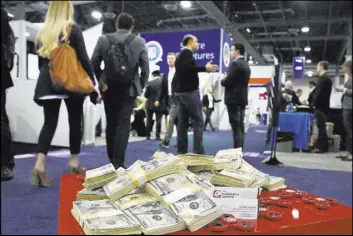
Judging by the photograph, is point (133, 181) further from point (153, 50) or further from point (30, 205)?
point (153, 50)

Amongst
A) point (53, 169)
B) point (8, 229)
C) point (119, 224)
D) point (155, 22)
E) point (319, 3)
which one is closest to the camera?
point (119, 224)

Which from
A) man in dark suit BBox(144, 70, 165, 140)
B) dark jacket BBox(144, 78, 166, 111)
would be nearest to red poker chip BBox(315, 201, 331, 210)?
man in dark suit BBox(144, 70, 165, 140)

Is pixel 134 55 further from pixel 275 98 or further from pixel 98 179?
pixel 275 98

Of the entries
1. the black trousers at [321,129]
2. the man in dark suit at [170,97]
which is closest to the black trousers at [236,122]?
the man in dark suit at [170,97]

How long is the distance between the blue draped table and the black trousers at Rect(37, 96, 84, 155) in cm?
374

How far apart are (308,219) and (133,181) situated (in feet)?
1.21

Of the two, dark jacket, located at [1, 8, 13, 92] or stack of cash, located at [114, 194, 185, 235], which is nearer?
stack of cash, located at [114, 194, 185, 235]

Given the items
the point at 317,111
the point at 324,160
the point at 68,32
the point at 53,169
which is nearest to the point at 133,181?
the point at 68,32

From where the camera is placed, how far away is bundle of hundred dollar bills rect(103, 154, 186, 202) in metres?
0.74

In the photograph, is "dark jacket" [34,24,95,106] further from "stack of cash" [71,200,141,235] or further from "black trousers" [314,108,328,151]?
"black trousers" [314,108,328,151]

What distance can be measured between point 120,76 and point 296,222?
1.61 m

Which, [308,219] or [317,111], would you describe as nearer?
[308,219]

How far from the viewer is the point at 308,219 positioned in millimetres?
711

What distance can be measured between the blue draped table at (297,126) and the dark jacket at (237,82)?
208 centimetres
